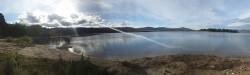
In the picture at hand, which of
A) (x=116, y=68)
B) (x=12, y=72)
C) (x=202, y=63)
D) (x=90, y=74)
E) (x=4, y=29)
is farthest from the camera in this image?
(x=4, y=29)

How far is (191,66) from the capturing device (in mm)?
28094

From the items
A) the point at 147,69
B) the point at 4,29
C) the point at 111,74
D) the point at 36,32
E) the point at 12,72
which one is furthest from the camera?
the point at 36,32

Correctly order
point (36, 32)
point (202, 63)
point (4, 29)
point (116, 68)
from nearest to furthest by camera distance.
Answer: point (116, 68), point (202, 63), point (4, 29), point (36, 32)

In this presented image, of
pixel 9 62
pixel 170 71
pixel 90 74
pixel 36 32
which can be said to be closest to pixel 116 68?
pixel 170 71

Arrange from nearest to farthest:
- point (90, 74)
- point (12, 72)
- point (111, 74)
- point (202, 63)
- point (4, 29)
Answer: point (12, 72) → point (90, 74) → point (111, 74) → point (202, 63) → point (4, 29)

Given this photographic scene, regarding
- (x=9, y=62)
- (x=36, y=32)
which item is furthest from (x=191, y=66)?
(x=36, y=32)

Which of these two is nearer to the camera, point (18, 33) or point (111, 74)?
point (111, 74)

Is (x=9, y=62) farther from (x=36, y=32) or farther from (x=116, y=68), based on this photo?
(x=36, y=32)

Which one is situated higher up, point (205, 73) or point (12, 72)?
point (12, 72)

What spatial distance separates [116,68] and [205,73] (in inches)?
246

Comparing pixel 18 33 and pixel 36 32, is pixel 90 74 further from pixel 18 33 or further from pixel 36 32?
pixel 36 32

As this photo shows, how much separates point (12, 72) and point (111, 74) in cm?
1197

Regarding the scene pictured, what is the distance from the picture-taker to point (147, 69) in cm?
2644

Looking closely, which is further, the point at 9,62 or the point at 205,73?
the point at 205,73
